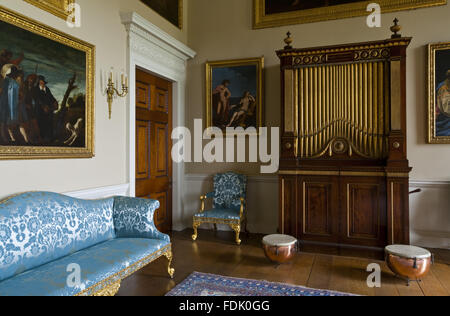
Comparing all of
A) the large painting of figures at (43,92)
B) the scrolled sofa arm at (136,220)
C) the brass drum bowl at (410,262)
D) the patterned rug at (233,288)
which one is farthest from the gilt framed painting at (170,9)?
the brass drum bowl at (410,262)

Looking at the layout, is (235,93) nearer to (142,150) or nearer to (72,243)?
(142,150)

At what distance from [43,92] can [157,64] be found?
2.05 m

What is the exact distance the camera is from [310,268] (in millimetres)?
3678

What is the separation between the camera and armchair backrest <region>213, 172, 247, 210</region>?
16.9 feet

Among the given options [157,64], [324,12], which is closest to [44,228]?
[157,64]

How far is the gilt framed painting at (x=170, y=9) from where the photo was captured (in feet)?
15.8

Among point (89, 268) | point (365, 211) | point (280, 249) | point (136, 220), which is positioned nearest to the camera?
point (89, 268)

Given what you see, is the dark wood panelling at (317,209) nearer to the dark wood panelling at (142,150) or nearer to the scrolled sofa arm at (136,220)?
the scrolled sofa arm at (136,220)

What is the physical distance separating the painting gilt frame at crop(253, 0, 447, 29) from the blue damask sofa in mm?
3619

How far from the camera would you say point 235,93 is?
5.40m

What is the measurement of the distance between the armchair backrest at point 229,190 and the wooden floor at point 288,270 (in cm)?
70
